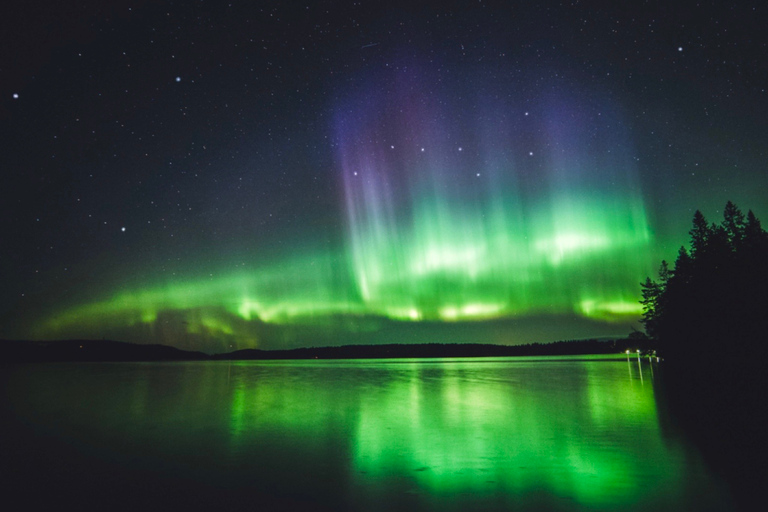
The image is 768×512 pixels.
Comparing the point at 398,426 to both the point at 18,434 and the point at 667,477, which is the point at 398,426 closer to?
the point at 667,477

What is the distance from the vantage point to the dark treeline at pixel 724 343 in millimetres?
11148

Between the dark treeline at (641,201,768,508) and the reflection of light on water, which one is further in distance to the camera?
the dark treeline at (641,201,768,508)

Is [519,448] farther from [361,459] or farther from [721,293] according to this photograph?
[721,293]

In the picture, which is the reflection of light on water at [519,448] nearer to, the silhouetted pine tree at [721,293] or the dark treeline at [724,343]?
the dark treeline at [724,343]

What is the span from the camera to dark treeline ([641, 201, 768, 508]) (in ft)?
36.6

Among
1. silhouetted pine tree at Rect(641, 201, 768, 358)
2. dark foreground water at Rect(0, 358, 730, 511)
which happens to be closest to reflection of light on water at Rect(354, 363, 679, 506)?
dark foreground water at Rect(0, 358, 730, 511)

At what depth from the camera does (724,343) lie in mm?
33875

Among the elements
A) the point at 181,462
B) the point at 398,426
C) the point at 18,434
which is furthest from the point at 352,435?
the point at 18,434

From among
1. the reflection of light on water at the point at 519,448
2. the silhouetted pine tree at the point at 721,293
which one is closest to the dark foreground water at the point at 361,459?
the reflection of light on water at the point at 519,448

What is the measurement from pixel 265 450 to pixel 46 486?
424 centimetres

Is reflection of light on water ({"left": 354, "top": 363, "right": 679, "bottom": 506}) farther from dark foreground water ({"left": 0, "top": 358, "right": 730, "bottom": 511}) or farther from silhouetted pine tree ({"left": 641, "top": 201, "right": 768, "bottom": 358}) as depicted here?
silhouetted pine tree ({"left": 641, "top": 201, "right": 768, "bottom": 358})

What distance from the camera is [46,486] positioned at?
28.0 feet

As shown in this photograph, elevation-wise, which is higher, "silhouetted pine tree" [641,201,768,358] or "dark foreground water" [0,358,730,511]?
"silhouetted pine tree" [641,201,768,358]

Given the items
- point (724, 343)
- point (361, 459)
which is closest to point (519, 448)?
point (361, 459)
